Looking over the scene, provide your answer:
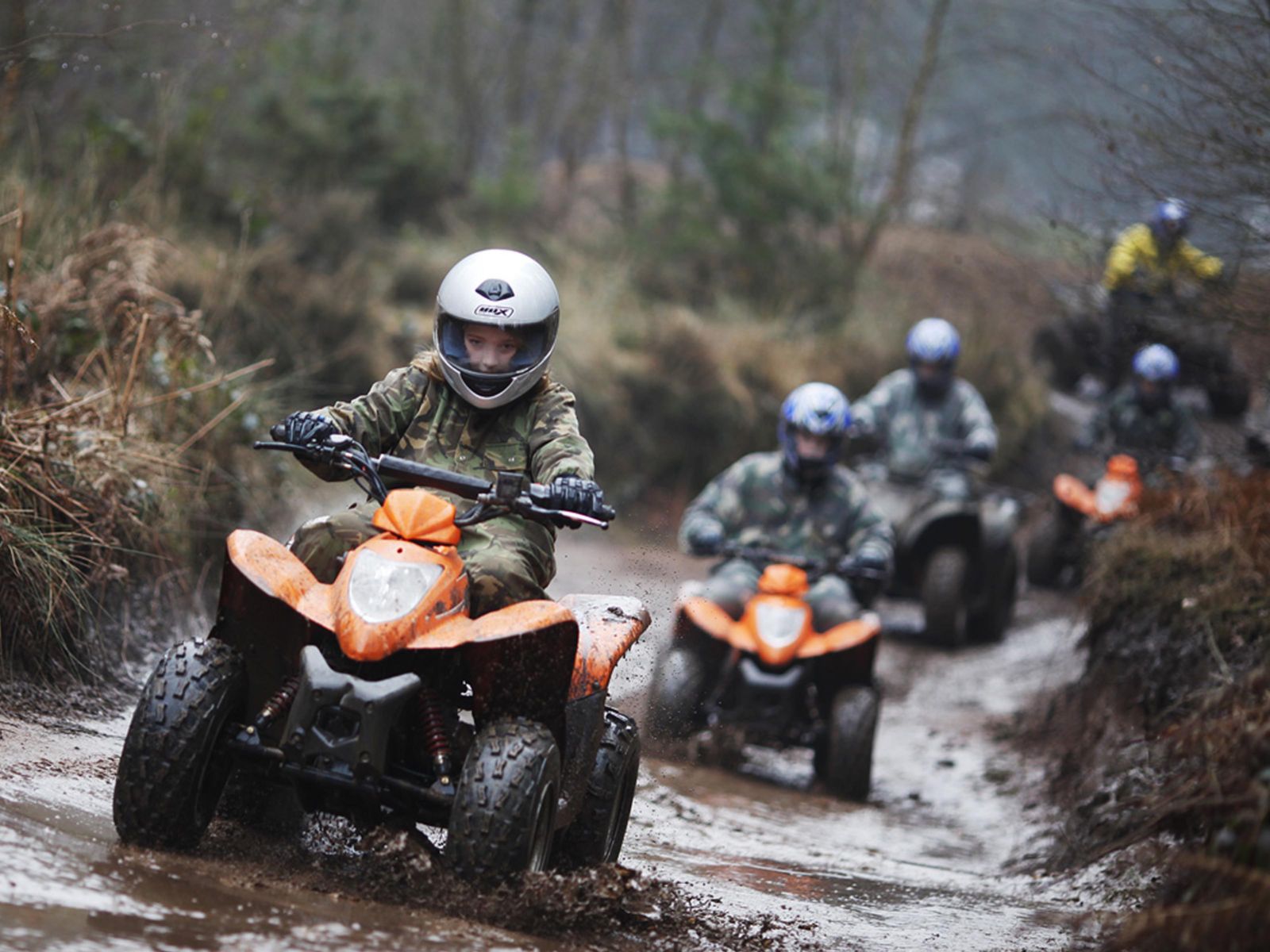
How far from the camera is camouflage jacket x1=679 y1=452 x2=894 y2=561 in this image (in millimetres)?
9922

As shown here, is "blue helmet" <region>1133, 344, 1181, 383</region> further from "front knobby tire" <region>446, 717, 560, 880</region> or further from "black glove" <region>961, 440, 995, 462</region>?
"front knobby tire" <region>446, 717, 560, 880</region>

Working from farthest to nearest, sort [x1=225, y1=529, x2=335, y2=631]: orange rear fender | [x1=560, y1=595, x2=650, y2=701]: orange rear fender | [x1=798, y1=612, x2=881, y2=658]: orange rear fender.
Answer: [x1=798, y1=612, x2=881, y2=658]: orange rear fender, [x1=560, y1=595, x2=650, y2=701]: orange rear fender, [x1=225, y1=529, x2=335, y2=631]: orange rear fender

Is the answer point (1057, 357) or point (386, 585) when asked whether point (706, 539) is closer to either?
point (386, 585)

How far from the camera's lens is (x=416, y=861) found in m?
4.50

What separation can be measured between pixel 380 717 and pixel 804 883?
246 cm

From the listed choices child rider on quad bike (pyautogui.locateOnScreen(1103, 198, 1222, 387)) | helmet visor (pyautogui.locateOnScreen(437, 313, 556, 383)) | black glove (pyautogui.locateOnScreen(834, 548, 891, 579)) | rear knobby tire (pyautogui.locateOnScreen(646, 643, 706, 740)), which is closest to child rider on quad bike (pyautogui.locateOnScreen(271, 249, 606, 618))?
helmet visor (pyautogui.locateOnScreen(437, 313, 556, 383))

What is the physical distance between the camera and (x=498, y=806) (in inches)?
173

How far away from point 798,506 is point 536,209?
1505cm

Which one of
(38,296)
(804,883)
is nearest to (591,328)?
(38,296)

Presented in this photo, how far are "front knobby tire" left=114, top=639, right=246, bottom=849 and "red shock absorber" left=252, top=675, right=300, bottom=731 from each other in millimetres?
105

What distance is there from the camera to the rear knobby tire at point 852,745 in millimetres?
8758

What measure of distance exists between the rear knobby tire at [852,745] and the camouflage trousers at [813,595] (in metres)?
0.50

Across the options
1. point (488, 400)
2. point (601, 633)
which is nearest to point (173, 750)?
point (601, 633)

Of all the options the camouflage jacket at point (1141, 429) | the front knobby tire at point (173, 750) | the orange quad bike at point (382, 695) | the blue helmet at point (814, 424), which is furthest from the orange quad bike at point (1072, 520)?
the front knobby tire at point (173, 750)
